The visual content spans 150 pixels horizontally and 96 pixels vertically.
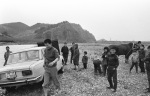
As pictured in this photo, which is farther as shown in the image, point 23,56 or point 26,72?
point 23,56

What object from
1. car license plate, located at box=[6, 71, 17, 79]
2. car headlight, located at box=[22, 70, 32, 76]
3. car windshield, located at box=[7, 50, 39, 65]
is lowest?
car license plate, located at box=[6, 71, 17, 79]

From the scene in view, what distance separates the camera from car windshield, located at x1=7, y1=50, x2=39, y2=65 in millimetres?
8648

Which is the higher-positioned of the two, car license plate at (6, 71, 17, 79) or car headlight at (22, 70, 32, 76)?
car headlight at (22, 70, 32, 76)

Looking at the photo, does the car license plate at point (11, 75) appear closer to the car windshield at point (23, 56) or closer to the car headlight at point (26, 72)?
the car headlight at point (26, 72)

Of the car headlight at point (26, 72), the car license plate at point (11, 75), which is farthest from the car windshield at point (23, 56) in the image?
the car headlight at point (26, 72)

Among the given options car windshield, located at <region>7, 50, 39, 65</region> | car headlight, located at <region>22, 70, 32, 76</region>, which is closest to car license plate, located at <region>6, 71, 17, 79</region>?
car headlight, located at <region>22, 70, 32, 76</region>

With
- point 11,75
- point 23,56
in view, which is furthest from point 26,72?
point 23,56

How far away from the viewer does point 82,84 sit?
29.8 feet

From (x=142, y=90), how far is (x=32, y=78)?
4.91 meters

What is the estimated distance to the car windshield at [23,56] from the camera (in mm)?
8648

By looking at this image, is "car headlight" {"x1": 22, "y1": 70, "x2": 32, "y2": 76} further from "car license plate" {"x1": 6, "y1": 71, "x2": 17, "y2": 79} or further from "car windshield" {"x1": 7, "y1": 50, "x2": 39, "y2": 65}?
"car windshield" {"x1": 7, "y1": 50, "x2": 39, "y2": 65}

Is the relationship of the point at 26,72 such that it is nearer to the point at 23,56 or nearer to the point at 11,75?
the point at 11,75

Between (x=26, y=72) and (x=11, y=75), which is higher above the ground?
(x=26, y=72)

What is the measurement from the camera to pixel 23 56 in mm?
8766
